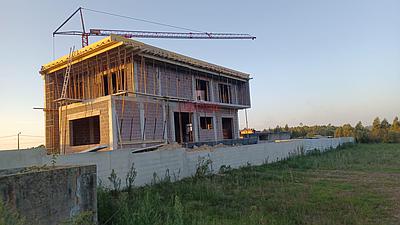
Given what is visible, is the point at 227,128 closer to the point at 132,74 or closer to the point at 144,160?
the point at 132,74

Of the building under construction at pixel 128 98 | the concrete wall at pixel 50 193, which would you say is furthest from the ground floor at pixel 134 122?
the concrete wall at pixel 50 193

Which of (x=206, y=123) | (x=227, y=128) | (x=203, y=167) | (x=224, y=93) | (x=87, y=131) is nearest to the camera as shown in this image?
(x=203, y=167)

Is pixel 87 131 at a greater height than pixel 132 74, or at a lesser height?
lesser

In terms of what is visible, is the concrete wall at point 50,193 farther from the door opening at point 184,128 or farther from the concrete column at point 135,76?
the door opening at point 184,128

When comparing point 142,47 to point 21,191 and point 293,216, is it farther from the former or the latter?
point 21,191

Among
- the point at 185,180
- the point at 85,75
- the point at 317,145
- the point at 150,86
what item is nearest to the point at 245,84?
the point at 317,145

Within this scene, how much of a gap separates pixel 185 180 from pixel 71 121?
372 inches

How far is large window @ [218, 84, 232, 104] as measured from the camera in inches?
953

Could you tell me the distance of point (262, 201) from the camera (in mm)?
8250

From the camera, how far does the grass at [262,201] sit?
5973 mm

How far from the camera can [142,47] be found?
653 inches

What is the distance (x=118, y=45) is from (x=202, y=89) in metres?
8.44

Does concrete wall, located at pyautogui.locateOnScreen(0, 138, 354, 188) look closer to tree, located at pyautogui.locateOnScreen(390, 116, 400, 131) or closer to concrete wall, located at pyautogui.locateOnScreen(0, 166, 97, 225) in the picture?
concrete wall, located at pyautogui.locateOnScreen(0, 166, 97, 225)

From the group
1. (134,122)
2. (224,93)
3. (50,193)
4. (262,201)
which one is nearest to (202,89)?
(224,93)
